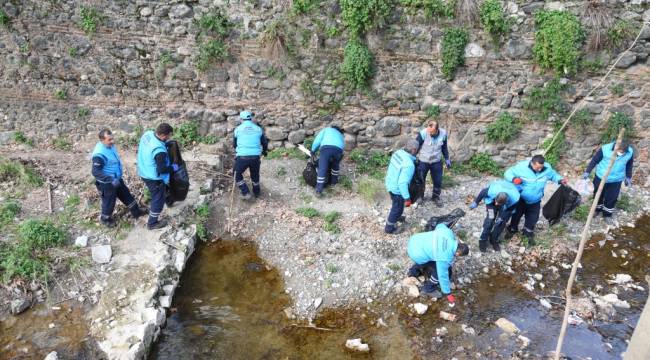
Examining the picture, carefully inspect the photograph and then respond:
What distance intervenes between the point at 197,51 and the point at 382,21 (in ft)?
11.9

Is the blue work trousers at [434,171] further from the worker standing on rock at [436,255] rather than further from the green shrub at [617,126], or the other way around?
the green shrub at [617,126]

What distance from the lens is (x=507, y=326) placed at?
19.8ft

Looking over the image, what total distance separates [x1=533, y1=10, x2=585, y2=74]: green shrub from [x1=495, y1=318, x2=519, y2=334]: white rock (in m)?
4.86

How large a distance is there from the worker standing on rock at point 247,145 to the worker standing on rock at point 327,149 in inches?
37.2

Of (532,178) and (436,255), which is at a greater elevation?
(532,178)

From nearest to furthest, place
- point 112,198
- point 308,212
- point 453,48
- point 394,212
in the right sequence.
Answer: point 112,198, point 394,212, point 308,212, point 453,48

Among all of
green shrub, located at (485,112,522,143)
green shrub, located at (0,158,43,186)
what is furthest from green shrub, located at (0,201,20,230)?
green shrub, located at (485,112,522,143)

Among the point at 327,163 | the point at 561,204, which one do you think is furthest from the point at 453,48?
the point at 561,204

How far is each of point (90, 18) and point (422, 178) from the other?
22.6ft

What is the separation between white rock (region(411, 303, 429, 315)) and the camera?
6.18 m

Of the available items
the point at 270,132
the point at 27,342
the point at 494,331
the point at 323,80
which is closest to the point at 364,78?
the point at 323,80

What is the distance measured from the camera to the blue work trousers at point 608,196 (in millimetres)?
7602

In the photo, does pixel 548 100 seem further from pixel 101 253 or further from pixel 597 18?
pixel 101 253

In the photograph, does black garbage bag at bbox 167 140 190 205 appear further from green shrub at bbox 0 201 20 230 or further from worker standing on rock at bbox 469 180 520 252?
worker standing on rock at bbox 469 180 520 252
